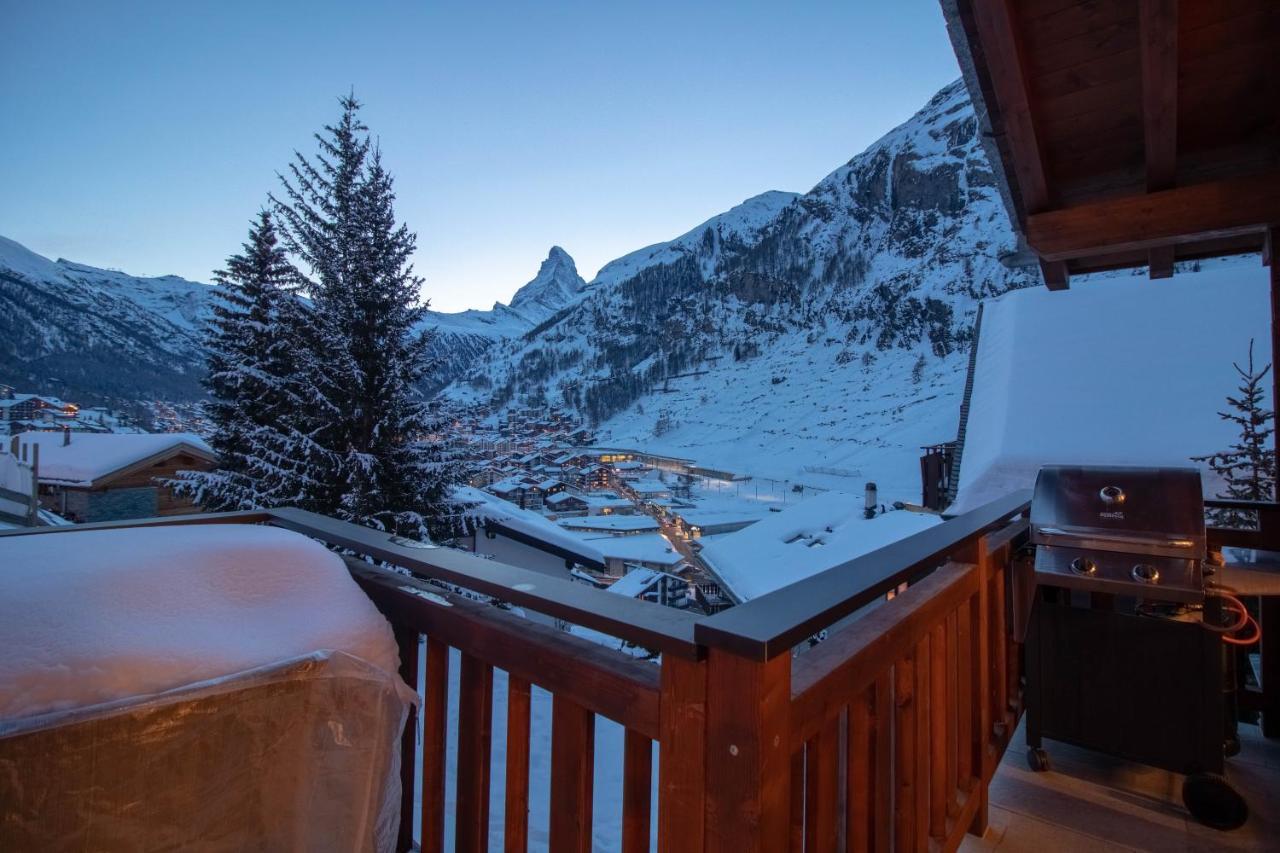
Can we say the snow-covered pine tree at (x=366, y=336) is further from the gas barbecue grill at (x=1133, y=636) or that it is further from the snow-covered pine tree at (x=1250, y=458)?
the snow-covered pine tree at (x=1250, y=458)

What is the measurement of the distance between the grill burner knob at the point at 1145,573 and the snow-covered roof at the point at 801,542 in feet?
16.0

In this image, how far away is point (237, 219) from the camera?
10.7 metres

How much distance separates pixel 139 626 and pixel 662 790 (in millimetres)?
838

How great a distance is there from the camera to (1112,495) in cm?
208

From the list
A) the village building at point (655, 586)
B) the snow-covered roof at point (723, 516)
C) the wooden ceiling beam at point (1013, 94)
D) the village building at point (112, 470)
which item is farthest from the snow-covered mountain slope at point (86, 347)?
the wooden ceiling beam at point (1013, 94)

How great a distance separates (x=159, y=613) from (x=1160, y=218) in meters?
3.92

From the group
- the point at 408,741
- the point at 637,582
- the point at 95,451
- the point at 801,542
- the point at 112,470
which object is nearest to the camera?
the point at 408,741

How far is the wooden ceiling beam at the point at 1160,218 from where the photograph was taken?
2.62 meters

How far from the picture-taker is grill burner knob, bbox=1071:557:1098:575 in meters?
2.02

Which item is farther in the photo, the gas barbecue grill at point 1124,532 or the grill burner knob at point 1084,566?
the grill burner knob at point 1084,566

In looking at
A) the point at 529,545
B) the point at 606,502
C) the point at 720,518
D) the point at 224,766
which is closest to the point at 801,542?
the point at 529,545

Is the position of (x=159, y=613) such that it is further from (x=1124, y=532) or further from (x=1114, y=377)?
(x=1114, y=377)

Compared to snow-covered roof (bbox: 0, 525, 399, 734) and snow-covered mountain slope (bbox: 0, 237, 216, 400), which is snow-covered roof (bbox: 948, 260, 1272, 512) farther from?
snow-covered mountain slope (bbox: 0, 237, 216, 400)

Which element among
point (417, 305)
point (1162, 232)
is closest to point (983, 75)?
point (1162, 232)
